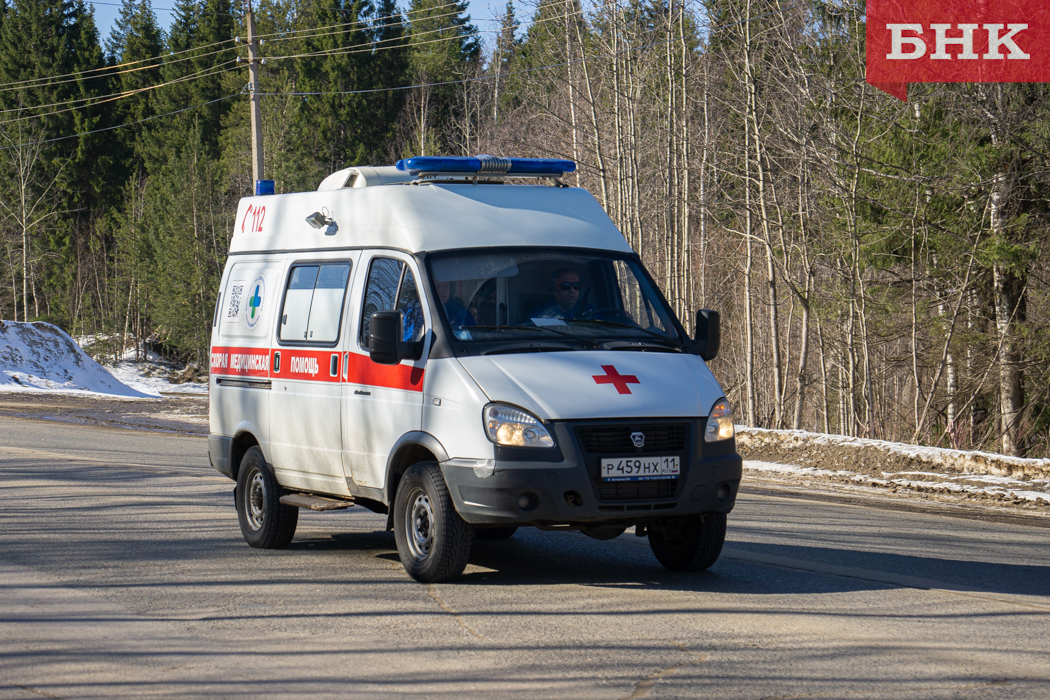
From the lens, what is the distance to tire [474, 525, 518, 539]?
907 centimetres

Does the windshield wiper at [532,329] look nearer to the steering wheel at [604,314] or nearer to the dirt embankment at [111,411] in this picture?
the steering wheel at [604,314]

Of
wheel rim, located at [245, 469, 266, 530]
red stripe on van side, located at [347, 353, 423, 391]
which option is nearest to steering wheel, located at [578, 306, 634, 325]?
red stripe on van side, located at [347, 353, 423, 391]

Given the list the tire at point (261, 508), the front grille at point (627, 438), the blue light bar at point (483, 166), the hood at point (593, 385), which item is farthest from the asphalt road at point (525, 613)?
the blue light bar at point (483, 166)

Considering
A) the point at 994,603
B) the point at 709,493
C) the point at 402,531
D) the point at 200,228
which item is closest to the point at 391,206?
the point at 402,531

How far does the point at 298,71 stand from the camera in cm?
6506

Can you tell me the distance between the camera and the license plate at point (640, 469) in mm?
6816

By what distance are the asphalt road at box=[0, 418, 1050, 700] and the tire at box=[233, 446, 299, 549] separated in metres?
0.18

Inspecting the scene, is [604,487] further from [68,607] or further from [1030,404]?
[1030,404]

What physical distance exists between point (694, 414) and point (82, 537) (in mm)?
5215

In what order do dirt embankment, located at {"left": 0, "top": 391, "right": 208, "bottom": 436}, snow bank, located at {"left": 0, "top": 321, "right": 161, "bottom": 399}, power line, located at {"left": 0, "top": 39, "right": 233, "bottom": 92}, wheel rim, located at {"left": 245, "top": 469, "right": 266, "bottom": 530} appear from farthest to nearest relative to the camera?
power line, located at {"left": 0, "top": 39, "right": 233, "bottom": 92}, snow bank, located at {"left": 0, "top": 321, "right": 161, "bottom": 399}, dirt embankment, located at {"left": 0, "top": 391, "right": 208, "bottom": 436}, wheel rim, located at {"left": 245, "top": 469, "right": 266, "bottom": 530}

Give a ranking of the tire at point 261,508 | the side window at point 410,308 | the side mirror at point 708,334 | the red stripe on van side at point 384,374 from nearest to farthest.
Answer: the red stripe on van side at point 384,374, the side window at point 410,308, the side mirror at point 708,334, the tire at point 261,508

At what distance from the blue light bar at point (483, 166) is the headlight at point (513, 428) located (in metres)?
2.15

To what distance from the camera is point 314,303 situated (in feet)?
28.1

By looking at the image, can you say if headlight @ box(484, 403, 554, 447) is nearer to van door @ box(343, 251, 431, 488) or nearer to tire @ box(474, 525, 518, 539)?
van door @ box(343, 251, 431, 488)
